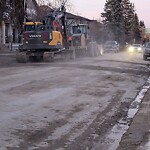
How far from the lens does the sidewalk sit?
7070 millimetres

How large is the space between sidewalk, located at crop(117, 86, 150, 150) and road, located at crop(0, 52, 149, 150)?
0.50ft

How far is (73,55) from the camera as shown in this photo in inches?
1287

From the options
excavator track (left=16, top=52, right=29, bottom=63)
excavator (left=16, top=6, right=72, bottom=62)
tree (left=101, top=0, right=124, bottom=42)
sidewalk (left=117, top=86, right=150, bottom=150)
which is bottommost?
sidewalk (left=117, top=86, right=150, bottom=150)

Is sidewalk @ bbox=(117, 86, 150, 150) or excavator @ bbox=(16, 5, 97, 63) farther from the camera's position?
excavator @ bbox=(16, 5, 97, 63)

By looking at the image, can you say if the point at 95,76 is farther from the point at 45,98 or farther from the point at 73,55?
the point at 73,55

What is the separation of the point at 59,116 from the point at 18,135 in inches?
81.1

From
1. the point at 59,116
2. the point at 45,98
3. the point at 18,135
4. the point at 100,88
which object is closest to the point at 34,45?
the point at 100,88

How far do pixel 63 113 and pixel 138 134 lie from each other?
2.47 metres

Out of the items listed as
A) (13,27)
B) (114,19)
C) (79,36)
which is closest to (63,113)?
(79,36)

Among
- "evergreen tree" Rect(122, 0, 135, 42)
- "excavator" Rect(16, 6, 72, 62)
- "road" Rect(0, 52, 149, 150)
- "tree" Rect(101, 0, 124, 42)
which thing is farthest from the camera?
"evergreen tree" Rect(122, 0, 135, 42)

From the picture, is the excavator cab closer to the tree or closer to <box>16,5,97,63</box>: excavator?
<box>16,5,97,63</box>: excavator

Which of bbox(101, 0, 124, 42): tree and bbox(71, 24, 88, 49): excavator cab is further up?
bbox(101, 0, 124, 42): tree

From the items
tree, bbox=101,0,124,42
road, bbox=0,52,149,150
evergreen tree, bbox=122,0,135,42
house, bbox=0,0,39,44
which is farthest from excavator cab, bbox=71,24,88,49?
evergreen tree, bbox=122,0,135,42

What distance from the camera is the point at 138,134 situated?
796 centimetres
